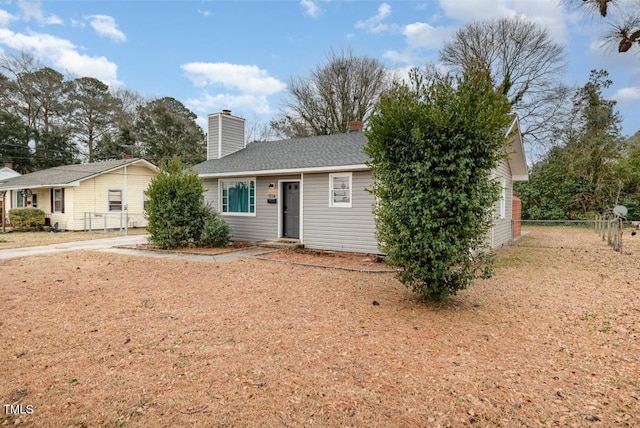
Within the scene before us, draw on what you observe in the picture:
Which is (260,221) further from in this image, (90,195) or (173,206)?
(90,195)

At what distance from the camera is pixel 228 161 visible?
1409 centimetres

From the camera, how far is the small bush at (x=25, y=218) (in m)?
18.8

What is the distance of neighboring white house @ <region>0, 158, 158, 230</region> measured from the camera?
1900 centimetres

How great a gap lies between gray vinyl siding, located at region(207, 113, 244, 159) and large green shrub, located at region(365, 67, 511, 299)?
36.7 ft

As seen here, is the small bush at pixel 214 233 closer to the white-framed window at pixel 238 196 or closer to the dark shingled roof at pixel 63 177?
the white-framed window at pixel 238 196

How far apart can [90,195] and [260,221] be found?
1264cm

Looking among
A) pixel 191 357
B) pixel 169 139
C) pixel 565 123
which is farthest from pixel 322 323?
pixel 169 139

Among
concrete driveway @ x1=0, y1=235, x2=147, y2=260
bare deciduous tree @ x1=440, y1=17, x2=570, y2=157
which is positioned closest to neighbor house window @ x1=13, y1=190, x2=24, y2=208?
concrete driveway @ x1=0, y1=235, x2=147, y2=260

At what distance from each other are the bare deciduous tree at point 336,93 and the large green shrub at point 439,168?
21.8 metres

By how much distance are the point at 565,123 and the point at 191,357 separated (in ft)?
89.6

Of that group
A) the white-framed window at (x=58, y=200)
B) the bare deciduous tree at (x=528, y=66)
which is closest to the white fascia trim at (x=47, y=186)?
the white-framed window at (x=58, y=200)

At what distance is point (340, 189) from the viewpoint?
35.1ft

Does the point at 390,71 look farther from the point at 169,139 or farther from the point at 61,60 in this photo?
the point at 61,60

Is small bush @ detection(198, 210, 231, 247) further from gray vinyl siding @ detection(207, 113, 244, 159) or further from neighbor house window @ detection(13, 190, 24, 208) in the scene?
neighbor house window @ detection(13, 190, 24, 208)
